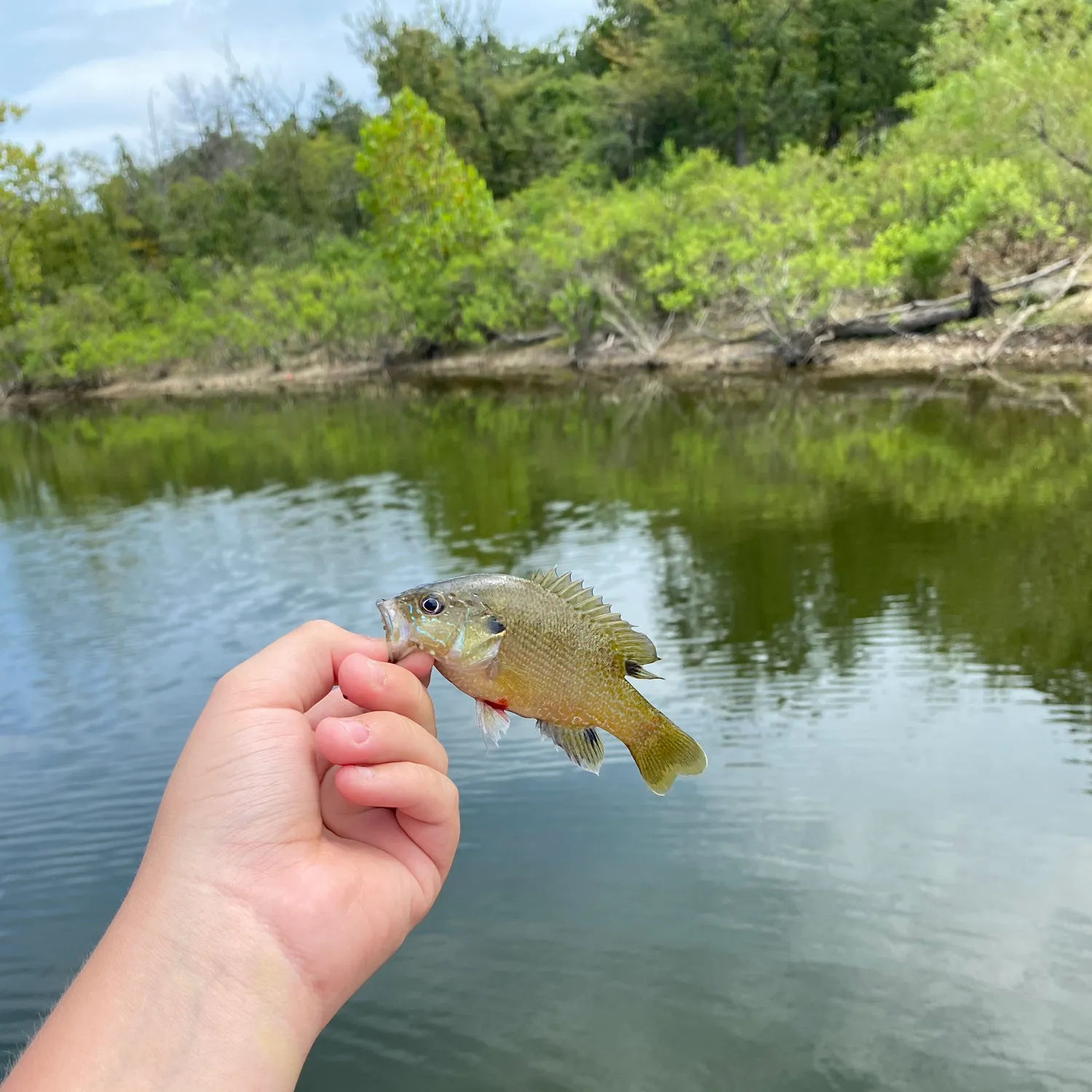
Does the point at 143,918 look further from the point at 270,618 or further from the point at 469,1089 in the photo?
the point at 270,618

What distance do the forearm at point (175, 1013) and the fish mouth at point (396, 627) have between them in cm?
59

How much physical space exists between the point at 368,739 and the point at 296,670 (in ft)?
→ 0.90

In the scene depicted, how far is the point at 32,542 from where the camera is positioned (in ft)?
54.5

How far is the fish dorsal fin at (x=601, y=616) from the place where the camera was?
67.7 inches

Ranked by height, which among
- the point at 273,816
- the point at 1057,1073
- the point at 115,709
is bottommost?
the point at 1057,1073

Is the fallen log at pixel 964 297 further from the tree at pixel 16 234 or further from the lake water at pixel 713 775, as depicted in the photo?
the tree at pixel 16 234

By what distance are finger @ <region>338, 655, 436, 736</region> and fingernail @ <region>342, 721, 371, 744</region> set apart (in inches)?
2.2

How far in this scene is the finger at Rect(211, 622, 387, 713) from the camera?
1878mm

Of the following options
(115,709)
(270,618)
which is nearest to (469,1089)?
(115,709)

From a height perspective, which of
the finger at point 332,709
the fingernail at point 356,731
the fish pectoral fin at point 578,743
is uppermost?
the fingernail at point 356,731

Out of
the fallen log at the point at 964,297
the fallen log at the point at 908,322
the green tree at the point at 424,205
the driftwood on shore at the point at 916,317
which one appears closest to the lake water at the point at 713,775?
the fallen log at the point at 964,297

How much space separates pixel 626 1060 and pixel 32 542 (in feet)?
50.6

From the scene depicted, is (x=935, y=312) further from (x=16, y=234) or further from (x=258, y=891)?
(x=16, y=234)

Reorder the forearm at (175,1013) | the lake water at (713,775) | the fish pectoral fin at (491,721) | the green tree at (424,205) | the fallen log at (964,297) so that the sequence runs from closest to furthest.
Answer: the forearm at (175,1013)
the fish pectoral fin at (491,721)
the lake water at (713,775)
the fallen log at (964,297)
the green tree at (424,205)
